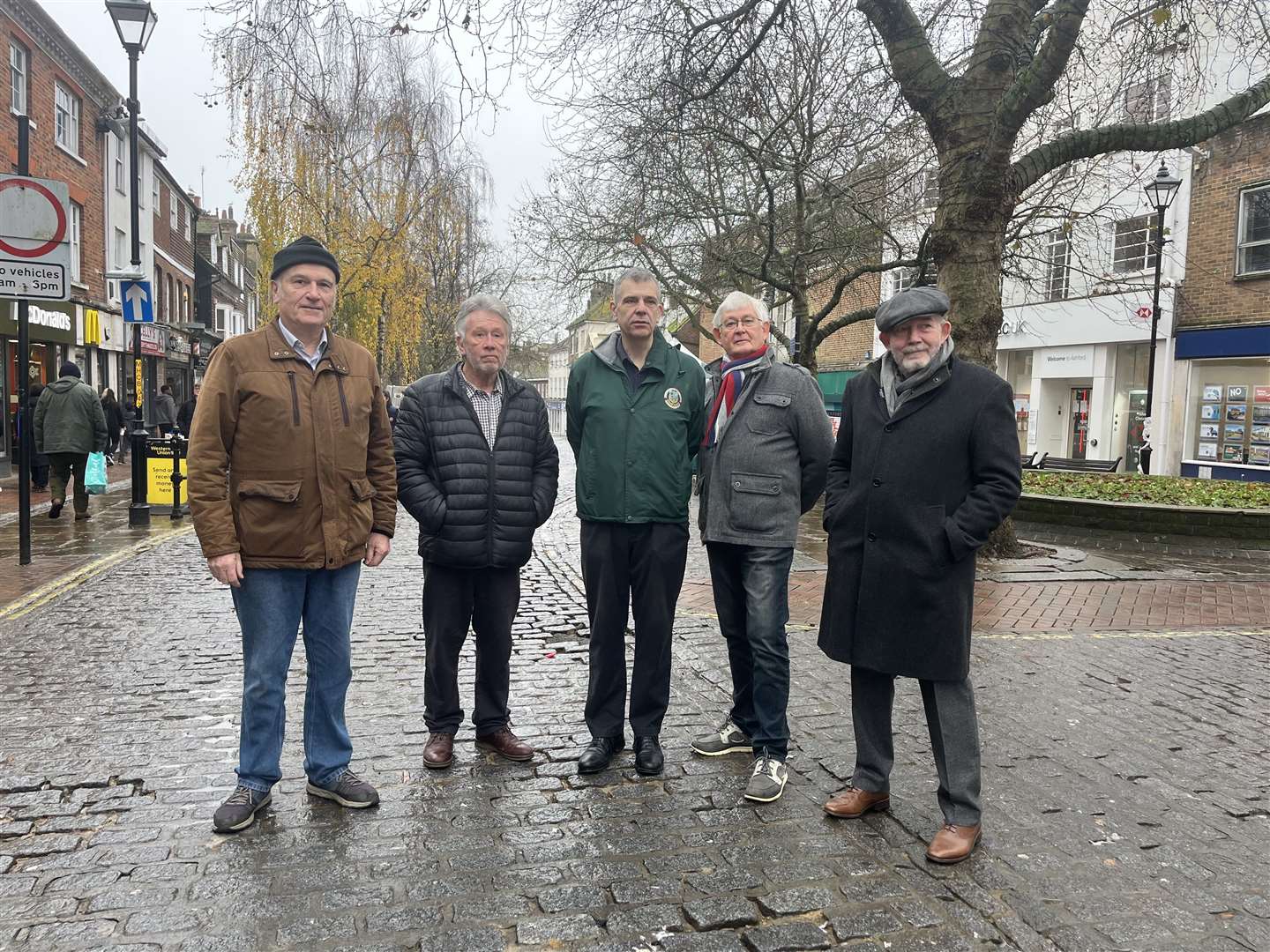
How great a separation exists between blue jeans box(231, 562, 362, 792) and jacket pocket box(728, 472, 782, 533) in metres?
1.63

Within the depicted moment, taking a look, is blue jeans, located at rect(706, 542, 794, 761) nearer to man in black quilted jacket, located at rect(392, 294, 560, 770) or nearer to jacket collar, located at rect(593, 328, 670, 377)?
jacket collar, located at rect(593, 328, 670, 377)

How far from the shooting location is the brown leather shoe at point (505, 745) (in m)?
4.30

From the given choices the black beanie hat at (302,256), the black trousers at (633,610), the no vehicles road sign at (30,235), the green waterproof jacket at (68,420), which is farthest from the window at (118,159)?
the black trousers at (633,610)

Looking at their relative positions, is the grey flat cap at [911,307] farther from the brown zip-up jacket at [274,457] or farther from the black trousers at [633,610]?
the brown zip-up jacket at [274,457]

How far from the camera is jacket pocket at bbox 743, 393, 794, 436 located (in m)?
4.12

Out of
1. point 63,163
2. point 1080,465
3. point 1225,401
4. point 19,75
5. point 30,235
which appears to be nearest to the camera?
point 30,235

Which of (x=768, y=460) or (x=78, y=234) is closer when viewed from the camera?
(x=768, y=460)

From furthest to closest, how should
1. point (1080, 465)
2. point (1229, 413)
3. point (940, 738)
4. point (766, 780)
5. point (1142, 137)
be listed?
point (1229, 413), point (1080, 465), point (1142, 137), point (766, 780), point (940, 738)

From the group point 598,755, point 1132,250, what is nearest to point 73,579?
point 598,755

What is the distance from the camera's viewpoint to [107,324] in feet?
84.4

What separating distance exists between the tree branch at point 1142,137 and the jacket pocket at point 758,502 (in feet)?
23.4

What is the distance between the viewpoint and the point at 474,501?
4.20m

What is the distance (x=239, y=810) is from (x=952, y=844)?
2.62 m

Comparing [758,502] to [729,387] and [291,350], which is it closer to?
[729,387]
